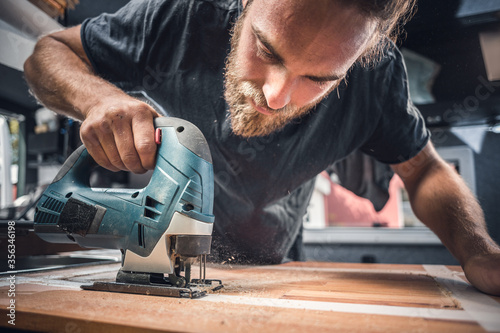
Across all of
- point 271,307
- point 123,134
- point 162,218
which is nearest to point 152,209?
point 162,218

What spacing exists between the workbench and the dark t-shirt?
1.17ft

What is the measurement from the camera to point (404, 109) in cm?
112

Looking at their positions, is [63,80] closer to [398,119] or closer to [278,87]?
[278,87]

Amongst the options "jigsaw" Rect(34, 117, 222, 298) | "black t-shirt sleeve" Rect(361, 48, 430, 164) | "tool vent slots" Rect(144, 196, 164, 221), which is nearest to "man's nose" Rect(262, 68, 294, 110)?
"jigsaw" Rect(34, 117, 222, 298)

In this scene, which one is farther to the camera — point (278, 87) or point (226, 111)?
point (226, 111)

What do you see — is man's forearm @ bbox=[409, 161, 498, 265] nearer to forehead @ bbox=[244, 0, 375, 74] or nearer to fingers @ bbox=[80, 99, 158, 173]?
forehead @ bbox=[244, 0, 375, 74]

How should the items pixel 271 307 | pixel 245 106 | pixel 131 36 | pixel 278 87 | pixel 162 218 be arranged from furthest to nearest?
pixel 131 36, pixel 245 106, pixel 278 87, pixel 162 218, pixel 271 307

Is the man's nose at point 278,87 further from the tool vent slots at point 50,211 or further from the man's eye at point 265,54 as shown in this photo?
the tool vent slots at point 50,211

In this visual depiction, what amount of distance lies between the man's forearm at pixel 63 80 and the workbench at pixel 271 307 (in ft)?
1.48

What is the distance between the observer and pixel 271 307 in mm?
549

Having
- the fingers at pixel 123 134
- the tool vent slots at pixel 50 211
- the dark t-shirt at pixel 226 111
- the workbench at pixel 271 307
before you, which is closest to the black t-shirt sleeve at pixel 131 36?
the dark t-shirt at pixel 226 111

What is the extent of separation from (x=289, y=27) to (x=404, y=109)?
60cm

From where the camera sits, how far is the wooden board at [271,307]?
451 millimetres

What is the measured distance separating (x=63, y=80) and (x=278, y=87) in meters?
0.64
